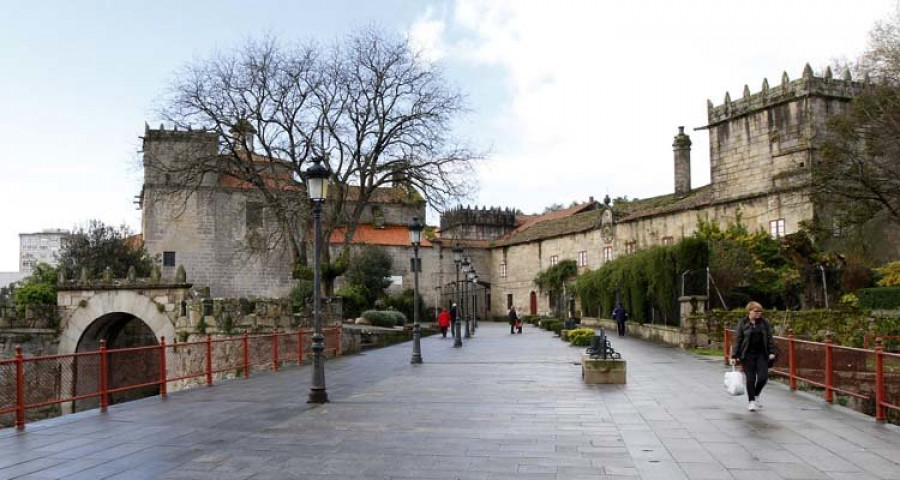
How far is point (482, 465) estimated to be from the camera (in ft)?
24.0

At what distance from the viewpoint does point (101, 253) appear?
4572 centimetres

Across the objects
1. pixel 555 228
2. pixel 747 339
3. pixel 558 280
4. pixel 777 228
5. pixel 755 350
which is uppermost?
pixel 555 228

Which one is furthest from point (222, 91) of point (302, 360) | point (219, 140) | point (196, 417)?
point (196, 417)

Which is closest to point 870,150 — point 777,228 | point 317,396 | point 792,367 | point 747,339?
point 777,228

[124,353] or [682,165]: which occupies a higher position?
[682,165]

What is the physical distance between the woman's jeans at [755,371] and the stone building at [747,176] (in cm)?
2643

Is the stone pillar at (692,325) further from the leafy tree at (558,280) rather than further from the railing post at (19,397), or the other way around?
the leafy tree at (558,280)

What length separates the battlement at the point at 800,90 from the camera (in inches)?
1495

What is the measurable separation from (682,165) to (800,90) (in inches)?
539

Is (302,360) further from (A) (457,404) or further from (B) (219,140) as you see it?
(B) (219,140)

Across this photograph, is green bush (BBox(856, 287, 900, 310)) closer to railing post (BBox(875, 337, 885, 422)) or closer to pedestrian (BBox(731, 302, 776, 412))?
pedestrian (BBox(731, 302, 776, 412))

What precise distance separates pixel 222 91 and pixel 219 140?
2.13 meters

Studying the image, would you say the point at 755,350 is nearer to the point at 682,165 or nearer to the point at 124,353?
the point at 124,353

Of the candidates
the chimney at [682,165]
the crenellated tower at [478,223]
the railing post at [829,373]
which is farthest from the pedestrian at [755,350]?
the crenellated tower at [478,223]
